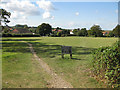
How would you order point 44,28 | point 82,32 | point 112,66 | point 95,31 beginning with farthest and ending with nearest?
point 82,32, point 95,31, point 44,28, point 112,66

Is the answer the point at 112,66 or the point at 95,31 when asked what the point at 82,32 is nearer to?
the point at 95,31

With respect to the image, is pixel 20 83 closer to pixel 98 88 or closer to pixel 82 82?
pixel 82 82

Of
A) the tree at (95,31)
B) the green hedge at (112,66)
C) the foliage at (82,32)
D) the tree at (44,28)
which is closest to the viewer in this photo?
the green hedge at (112,66)

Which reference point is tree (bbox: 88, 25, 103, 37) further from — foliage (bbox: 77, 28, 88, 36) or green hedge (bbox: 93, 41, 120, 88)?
green hedge (bbox: 93, 41, 120, 88)

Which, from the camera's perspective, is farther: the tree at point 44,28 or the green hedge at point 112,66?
the tree at point 44,28

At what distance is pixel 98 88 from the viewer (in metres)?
4.81

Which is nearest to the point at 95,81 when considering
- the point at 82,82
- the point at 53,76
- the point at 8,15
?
the point at 82,82

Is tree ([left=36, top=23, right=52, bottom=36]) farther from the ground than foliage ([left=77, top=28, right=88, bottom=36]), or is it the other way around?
tree ([left=36, top=23, right=52, bottom=36])

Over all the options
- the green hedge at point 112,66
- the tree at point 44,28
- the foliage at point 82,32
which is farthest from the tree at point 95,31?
the green hedge at point 112,66

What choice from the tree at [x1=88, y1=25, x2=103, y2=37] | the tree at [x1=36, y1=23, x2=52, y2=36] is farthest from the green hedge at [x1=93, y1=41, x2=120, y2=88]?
the tree at [x1=88, y1=25, x2=103, y2=37]

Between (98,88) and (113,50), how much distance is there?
4.68ft

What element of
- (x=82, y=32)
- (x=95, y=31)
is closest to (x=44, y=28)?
(x=82, y=32)

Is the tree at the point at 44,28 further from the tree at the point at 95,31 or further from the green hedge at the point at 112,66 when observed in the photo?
the green hedge at the point at 112,66

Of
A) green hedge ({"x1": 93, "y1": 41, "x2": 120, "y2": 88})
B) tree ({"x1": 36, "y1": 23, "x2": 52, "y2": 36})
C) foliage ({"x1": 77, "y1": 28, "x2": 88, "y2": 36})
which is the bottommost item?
green hedge ({"x1": 93, "y1": 41, "x2": 120, "y2": 88})
